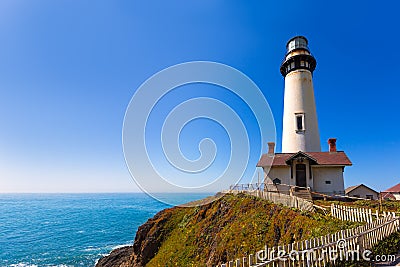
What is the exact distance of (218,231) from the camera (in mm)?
17438

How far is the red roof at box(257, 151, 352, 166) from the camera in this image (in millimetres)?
19391

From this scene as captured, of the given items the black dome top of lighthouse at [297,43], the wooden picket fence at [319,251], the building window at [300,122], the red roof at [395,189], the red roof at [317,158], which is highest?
the black dome top of lighthouse at [297,43]

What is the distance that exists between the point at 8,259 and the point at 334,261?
129 feet

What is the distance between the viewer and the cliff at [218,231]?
11852 millimetres

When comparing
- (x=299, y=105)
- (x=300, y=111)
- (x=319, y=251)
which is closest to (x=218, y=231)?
(x=319, y=251)

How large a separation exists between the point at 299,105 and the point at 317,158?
238 inches

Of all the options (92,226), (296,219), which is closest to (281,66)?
(296,219)

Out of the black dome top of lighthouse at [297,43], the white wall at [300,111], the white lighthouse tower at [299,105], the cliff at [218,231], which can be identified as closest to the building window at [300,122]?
the white lighthouse tower at [299,105]

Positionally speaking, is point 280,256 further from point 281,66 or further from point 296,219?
point 281,66

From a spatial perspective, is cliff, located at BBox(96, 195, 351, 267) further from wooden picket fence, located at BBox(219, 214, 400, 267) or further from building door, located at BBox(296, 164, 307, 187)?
building door, located at BBox(296, 164, 307, 187)

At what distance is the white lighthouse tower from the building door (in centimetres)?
285

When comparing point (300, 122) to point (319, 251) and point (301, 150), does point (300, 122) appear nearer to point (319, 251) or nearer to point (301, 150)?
point (301, 150)

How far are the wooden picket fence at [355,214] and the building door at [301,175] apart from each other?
9131 millimetres

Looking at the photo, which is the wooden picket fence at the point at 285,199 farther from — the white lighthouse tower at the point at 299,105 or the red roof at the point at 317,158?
the white lighthouse tower at the point at 299,105
